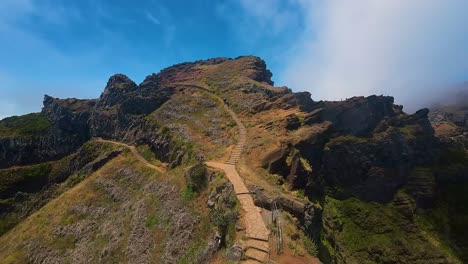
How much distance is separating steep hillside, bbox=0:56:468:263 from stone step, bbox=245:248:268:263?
151mm

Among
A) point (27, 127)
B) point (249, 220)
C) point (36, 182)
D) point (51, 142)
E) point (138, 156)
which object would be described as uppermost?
point (27, 127)

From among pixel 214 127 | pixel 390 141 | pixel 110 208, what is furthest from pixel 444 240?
pixel 110 208

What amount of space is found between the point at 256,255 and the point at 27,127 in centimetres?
12829

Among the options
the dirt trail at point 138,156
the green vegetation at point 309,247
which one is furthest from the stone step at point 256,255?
the dirt trail at point 138,156

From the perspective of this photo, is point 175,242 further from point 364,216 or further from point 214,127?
point 364,216

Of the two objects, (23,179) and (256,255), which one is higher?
(256,255)

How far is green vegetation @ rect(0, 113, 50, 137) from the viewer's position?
401 ft

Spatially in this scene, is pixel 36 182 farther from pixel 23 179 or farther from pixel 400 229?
pixel 400 229

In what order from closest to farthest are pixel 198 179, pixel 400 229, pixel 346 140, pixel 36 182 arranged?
pixel 198 179
pixel 400 229
pixel 346 140
pixel 36 182

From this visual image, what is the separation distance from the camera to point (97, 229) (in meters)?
58.4

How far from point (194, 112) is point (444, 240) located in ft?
195

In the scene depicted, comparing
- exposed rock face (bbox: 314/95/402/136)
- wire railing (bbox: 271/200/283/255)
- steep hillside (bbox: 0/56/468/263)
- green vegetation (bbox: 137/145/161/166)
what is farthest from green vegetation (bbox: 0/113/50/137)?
wire railing (bbox: 271/200/283/255)

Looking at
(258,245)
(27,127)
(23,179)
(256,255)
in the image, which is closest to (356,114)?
(258,245)

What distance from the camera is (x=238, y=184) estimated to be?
40.4 meters
